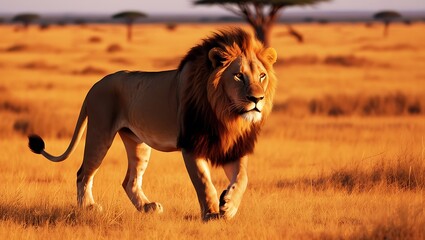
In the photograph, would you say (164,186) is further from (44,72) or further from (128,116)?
(44,72)

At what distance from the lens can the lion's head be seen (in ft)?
16.3

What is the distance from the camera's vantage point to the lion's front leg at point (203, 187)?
200 inches

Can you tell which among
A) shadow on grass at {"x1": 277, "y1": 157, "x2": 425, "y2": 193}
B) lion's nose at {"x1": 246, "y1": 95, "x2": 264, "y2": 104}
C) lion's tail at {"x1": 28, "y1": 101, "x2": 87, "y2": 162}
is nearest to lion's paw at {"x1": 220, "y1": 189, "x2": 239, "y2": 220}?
lion's nose at {"x1": 246, "y1": 95, "x2": 264, "y2": 104}

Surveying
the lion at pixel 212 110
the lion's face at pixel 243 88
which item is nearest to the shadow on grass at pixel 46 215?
the lion at pixel 212 110

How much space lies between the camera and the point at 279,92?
18.5 meters

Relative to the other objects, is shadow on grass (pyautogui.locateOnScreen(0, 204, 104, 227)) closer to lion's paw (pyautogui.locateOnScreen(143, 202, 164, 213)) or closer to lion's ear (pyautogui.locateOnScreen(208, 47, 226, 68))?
lion's paw (pyautogui.locateOnScreen(143, 202, 164, 213))

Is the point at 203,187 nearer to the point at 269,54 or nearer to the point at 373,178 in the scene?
the point at 269,54

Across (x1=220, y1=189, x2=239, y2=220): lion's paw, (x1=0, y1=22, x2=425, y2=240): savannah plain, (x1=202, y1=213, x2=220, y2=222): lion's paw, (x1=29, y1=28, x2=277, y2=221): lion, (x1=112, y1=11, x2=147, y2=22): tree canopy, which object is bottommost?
(x1=112, y1=11, x2=147, y2=22): tree canopy

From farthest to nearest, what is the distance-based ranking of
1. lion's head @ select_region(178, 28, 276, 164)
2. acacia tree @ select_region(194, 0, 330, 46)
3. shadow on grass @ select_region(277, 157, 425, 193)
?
acacia tree @ select_region(194, 0, 330, 46) → shadow on grass @ select_region(277, 157, 425, 193) → lion's head @ select_region(178, 28, 276, 164)

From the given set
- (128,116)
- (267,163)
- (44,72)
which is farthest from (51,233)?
(44,72)

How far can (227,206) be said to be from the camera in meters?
4.90

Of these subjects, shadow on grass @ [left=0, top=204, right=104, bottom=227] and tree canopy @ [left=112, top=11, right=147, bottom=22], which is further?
tree canopy @ [left=112, top=11, right=147, bottom=22]

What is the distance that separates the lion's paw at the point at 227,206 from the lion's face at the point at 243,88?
436 millimetres

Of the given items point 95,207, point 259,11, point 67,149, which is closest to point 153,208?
point 95,207
